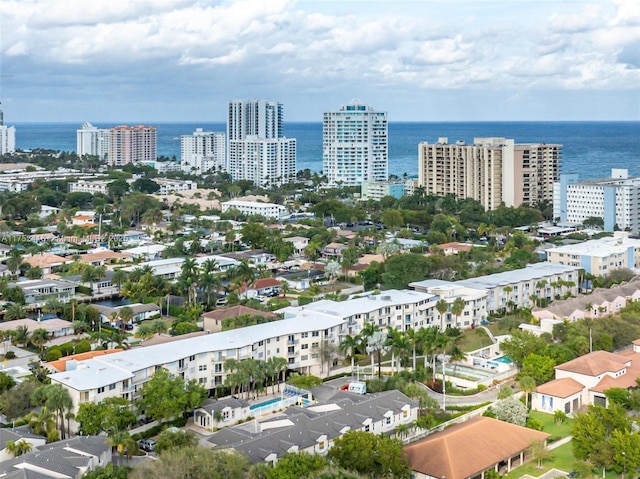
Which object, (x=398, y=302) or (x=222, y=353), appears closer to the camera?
(x=222, y=353)

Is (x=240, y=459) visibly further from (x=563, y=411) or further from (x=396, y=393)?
(x=563, y=411)

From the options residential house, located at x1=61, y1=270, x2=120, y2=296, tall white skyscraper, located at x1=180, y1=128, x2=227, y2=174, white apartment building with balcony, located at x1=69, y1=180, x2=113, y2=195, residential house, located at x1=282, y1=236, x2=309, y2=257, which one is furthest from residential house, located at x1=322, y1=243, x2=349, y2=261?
tall white skyscraper, located at x1=180, y1=128, x2=227, y2=174

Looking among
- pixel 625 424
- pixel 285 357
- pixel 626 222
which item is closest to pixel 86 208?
pixel 626 222

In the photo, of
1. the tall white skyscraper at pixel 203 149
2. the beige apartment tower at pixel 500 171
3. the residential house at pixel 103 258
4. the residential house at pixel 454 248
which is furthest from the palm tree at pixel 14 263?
the tall white skyscraper at pixel 203 149

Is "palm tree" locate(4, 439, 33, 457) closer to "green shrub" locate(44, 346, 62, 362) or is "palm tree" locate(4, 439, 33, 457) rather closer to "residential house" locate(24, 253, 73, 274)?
"green shrub" locate(44, 346, 62, 362)

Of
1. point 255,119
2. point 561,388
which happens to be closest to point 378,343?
point 561,388

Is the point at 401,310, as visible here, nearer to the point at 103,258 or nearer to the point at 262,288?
the point at 262,288
